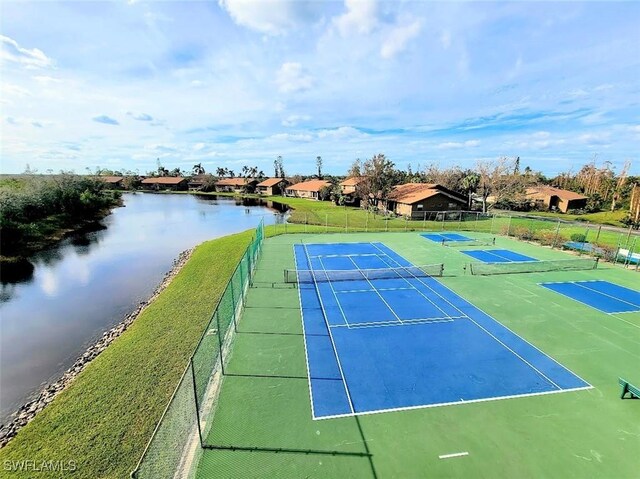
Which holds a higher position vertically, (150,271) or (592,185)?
(592,185)

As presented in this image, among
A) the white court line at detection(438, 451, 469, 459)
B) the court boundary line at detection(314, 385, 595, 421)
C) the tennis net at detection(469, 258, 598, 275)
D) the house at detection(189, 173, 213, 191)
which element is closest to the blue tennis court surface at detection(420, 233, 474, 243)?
the tennis net at detection(469, 258, 598, 275)

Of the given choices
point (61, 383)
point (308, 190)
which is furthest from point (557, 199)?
point (61, 383)

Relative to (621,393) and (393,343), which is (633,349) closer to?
(621,393)

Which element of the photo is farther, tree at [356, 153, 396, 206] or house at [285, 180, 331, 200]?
house at [285, 180, 331, 200]

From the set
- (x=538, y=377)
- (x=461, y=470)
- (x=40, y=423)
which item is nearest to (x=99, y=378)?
(x=40, y=423)

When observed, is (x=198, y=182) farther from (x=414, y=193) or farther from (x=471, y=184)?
(x=471, y=184)

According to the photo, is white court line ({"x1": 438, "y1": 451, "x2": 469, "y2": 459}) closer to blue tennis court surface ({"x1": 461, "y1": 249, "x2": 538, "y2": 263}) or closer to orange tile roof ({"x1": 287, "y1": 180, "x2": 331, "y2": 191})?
blue tennis court surface ({"x1": 461, "y1": 249, "x2": 538, "y2": 263})
